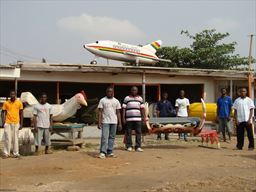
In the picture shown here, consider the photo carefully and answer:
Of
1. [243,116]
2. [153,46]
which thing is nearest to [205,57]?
[153,46]

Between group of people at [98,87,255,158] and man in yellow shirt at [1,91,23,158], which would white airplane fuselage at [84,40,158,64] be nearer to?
group of people at [98,87,255,158]

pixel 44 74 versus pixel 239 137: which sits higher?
pixel 44 74

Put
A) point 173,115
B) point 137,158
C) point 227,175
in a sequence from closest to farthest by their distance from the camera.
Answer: point 227,175 → point 137,158 → point 173,115

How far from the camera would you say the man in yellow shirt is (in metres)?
10.9

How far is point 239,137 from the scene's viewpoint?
41.7ft

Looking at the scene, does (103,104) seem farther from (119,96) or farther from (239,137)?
(119,96)

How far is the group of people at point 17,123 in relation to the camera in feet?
36.0

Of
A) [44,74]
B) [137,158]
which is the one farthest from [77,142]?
[44,74]

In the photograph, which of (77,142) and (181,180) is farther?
(77,142)

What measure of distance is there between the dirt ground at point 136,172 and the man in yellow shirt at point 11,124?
61cm

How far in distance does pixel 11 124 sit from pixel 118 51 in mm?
8147

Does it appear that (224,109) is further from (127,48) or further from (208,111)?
(127,48)

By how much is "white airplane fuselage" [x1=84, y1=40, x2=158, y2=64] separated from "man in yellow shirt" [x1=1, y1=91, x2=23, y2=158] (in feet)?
24.4

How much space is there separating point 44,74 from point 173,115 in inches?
204
